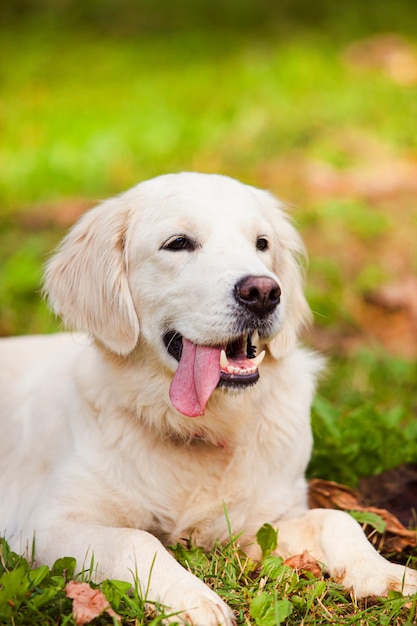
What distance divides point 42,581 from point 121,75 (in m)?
10.8

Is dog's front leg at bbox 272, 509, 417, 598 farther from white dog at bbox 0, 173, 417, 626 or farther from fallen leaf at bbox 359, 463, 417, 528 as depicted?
fallen leaf at bbox 359, 463, 417, 528

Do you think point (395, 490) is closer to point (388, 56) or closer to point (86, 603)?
point (86, 603)

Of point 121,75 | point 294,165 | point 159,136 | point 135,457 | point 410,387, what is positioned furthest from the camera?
point 121,75

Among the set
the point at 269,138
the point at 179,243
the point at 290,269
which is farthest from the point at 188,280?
the point at 269,138

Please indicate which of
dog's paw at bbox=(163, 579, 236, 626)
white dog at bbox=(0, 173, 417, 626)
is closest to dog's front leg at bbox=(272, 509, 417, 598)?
white dog at bbox=(0, 173, 417, 626)

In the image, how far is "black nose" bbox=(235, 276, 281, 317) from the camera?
2.76 m

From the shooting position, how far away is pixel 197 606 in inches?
95.3

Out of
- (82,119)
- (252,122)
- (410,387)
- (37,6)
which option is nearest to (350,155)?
(252,122)

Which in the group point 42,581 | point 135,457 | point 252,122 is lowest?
point 42,581

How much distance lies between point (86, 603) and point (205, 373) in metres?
0.84

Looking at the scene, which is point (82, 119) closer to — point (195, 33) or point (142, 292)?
point (195, 33)

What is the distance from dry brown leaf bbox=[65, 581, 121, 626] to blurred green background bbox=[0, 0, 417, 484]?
1432 mm

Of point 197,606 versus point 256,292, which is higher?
point 256,292

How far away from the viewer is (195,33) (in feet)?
49.0
